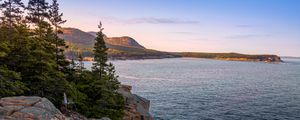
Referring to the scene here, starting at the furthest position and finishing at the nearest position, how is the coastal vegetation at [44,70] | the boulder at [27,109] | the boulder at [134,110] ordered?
1. the boulder at [134,110]
2. the coastal vegetation at [44,70]
3. the boulder at [27,109]

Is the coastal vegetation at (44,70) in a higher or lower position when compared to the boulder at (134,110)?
higher

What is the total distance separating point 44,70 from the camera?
1212 inches

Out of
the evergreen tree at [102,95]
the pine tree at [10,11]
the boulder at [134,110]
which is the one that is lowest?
the boulder at [134,110]

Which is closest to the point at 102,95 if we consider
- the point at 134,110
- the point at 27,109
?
the point at 134,110

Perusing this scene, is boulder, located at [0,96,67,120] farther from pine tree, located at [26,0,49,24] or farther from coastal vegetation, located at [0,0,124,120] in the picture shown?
pine tree, located at [26,0,49,24]

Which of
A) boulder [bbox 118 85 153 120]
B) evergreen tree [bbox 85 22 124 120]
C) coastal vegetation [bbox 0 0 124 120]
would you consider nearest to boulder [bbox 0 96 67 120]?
coastal vegetation [bbox 0 0 124 120]

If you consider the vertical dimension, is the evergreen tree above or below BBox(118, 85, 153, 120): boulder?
above

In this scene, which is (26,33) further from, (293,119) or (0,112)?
(293,119)

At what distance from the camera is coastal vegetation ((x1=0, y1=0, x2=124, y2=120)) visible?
2897 cm

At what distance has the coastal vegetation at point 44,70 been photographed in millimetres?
28967

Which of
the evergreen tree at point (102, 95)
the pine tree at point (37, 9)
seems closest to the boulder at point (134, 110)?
the evergreen tree at point (102, 95)

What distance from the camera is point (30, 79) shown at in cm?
3062

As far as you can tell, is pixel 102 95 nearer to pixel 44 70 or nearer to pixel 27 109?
pixel 44 70

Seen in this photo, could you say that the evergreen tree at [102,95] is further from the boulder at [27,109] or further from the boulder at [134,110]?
the boulder at [27,109]
